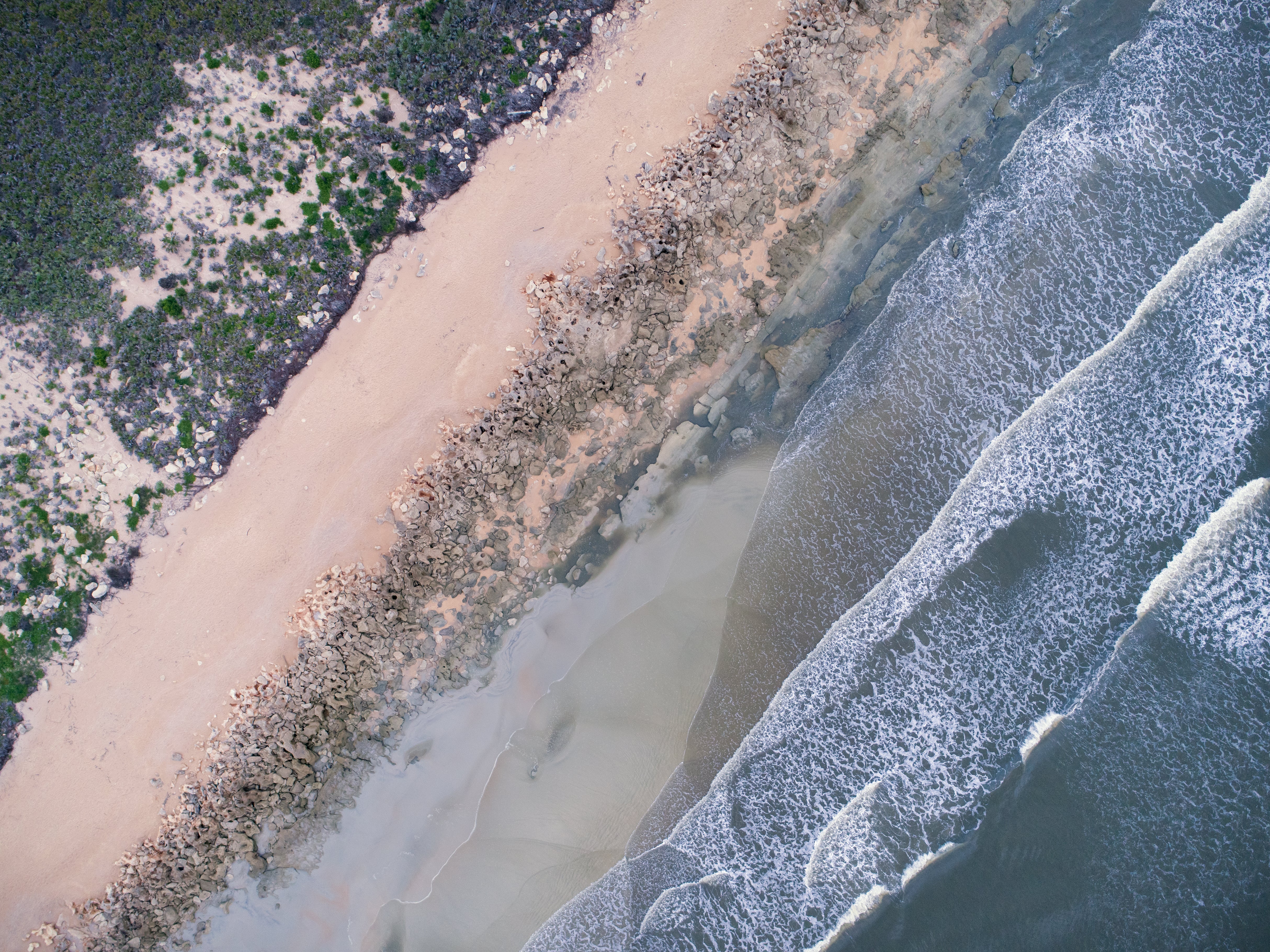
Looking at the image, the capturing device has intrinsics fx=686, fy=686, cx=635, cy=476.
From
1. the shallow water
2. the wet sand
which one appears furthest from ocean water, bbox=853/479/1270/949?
the wet sand

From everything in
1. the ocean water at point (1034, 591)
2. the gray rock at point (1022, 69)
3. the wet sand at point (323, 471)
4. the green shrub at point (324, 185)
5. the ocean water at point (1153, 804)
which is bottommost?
the ocean water at point (1153, 804)

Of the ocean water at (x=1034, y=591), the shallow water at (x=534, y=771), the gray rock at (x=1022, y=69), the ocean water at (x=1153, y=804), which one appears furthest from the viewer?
the gray rock at (x=1022, y=69)

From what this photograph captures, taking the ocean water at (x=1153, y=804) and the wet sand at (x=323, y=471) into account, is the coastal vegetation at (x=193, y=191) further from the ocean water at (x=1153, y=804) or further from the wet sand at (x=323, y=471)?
the ocean water at (x=1153, y=804)

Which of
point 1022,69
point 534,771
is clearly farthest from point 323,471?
point 1022,69

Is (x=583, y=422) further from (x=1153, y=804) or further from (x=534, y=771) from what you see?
(x=1153, y=804)

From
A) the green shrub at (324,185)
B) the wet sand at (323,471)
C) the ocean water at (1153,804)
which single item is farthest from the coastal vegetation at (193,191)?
the ocean water at (1153,804)

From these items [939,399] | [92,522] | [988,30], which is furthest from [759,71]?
[92,522]

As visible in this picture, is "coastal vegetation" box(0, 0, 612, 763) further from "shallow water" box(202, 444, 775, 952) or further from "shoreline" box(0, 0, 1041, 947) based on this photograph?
"shallow water" box(202, 444, 775, 952)
